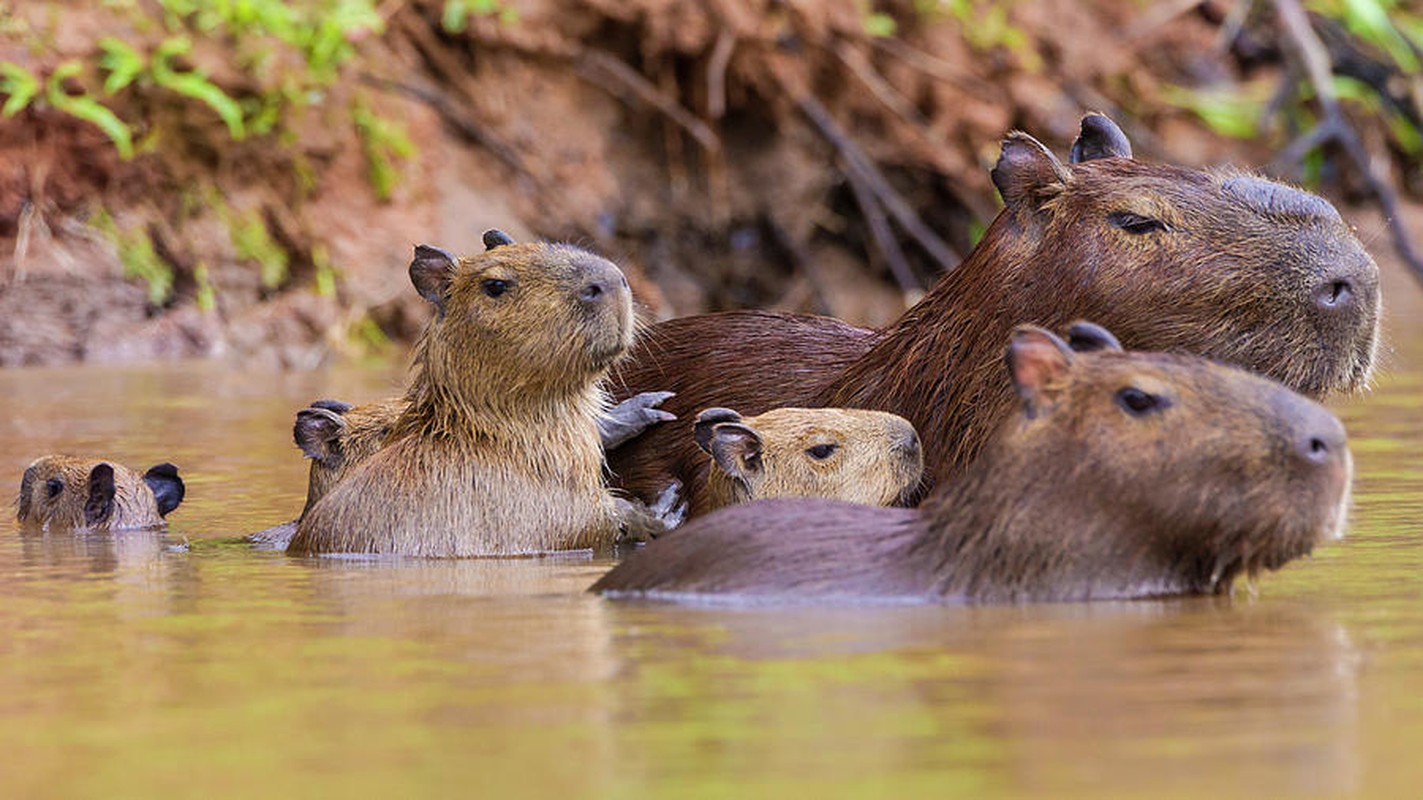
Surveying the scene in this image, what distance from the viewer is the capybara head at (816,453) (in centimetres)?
636

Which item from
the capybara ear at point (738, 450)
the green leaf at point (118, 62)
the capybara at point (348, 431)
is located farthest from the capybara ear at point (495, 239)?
the green leaf at point (118, 62)

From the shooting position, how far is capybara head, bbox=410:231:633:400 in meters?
7.14

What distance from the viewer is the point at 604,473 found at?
768 centimetres

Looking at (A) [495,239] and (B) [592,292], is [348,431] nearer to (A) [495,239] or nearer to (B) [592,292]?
(A) [495,239]

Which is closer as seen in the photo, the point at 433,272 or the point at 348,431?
the point at 433,272

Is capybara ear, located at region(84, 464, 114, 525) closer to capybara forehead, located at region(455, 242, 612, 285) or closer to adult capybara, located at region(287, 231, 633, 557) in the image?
adult capybara, located at region(287, 231, 633, 557)

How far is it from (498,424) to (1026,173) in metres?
1.92

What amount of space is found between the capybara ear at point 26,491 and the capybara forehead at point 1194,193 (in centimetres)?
360

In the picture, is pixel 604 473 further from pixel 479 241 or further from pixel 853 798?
pixel 479 241

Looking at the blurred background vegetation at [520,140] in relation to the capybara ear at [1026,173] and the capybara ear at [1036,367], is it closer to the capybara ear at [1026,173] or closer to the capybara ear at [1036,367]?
the capybara ear at [1026,173]

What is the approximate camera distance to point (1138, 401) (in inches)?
201

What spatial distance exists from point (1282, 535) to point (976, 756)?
1.69 meters

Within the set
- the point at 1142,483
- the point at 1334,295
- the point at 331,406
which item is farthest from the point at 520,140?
the point at 1142,483

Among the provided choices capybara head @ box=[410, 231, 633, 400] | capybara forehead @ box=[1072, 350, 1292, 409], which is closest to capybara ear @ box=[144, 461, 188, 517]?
capybara head @ box=[410, 231, 633, 400]
